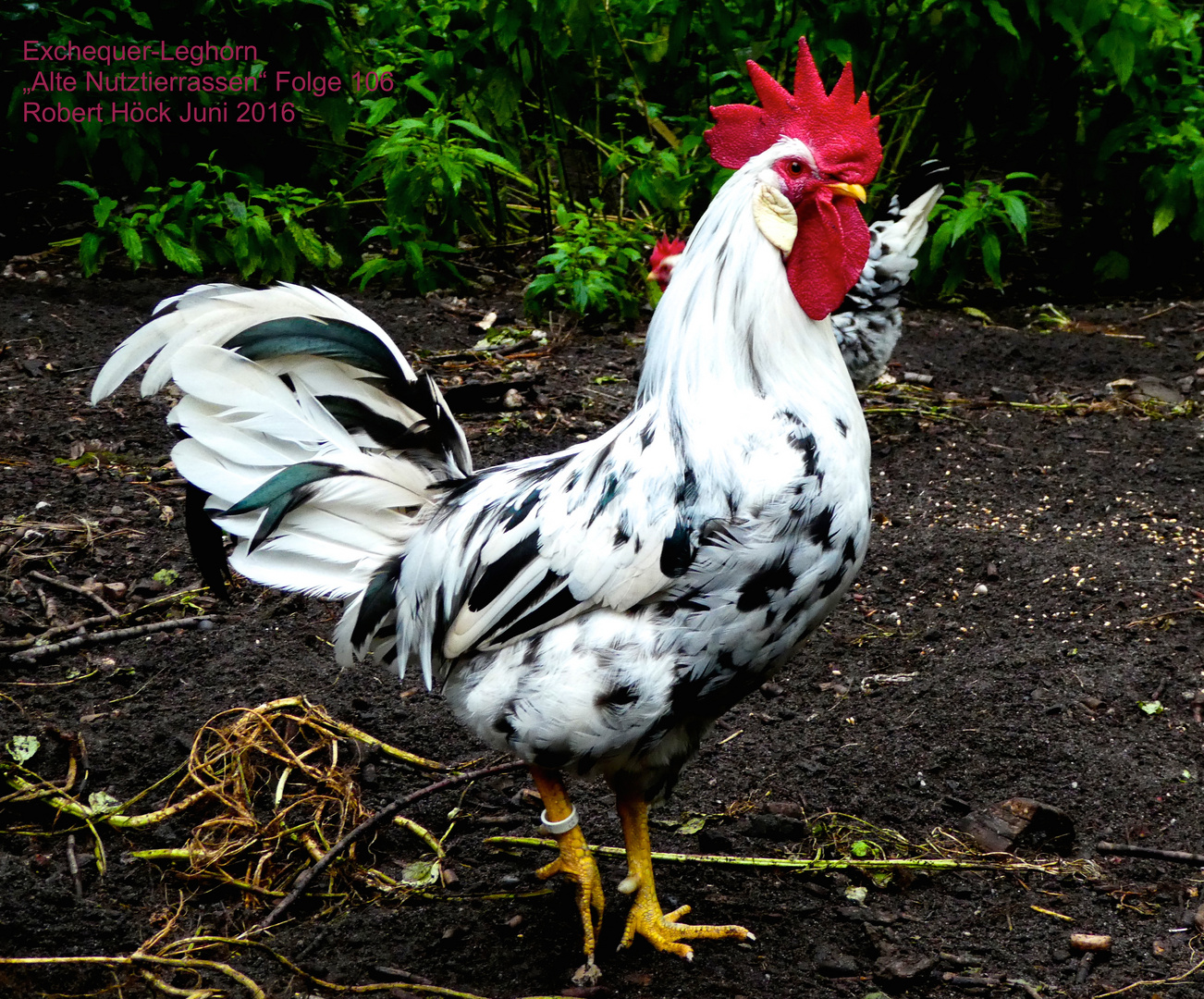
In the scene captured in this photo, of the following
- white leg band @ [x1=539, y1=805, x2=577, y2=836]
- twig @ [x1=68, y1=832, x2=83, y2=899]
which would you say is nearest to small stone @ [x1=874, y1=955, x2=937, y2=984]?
white leg band @ [x1=539, y1=805, x2=577, y2=836]

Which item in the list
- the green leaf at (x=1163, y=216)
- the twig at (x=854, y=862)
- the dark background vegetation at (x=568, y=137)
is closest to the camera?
the twig at (x=854, y=862)

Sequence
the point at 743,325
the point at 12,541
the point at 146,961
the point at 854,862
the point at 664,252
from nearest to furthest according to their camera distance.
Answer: the point at 743,325 → the point at 146,961 → the point at 854,862 → the point at 12,541 → the point at 664,252

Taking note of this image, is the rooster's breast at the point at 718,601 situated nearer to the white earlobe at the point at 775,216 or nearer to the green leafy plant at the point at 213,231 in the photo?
the white earlobe at the point at 775,216

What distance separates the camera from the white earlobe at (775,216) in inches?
99.0

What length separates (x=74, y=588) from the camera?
157 inches

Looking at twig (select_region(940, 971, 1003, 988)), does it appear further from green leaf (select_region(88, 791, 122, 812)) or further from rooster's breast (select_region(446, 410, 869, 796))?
green leaf (select_region(88, 791, 122, 812))

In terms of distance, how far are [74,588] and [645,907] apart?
2298mm

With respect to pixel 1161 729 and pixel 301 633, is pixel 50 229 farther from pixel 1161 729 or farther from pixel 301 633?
pixel 1161 729

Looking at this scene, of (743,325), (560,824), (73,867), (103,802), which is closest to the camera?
(743,325)

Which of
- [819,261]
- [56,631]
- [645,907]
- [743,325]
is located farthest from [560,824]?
[56,631]

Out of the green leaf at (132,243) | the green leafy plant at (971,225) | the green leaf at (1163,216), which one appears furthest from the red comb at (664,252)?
the green leaf at (1163,216)

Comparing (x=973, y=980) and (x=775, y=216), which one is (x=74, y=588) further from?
(x=973, y=980)

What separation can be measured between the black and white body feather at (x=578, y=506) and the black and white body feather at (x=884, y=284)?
2.23 m

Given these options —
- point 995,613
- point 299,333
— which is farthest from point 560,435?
point 299,333
